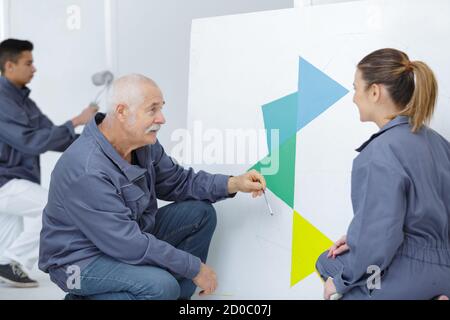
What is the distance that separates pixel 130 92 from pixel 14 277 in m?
1.39

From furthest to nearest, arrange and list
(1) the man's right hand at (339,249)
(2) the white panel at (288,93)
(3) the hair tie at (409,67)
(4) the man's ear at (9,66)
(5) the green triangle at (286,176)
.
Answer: (4) the man's ear at (9,66)
(5) the green triangle at (286,176)
(2) the white panel at (288,93)
(1) the man's right hand at (339,249)
(3) the hair tie at (409,67)

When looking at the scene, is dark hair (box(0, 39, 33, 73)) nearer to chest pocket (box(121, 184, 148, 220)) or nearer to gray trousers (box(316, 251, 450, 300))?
chest pocket (box(121, 184, 148, 220))

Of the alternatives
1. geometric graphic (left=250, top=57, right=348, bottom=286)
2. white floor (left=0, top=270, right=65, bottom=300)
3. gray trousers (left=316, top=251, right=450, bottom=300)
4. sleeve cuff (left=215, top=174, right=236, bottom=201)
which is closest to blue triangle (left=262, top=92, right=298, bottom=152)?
geometric graphic (left=250, top=57, right=348, bottom=286)

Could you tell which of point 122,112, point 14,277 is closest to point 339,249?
point 122,112

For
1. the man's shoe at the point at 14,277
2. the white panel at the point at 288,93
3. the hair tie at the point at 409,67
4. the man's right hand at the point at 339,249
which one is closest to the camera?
the hair tie at the point at 409,67

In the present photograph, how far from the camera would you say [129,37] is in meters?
3.74

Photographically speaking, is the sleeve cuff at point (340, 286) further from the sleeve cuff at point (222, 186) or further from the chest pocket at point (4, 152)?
the chest pocket at point (4, 152)

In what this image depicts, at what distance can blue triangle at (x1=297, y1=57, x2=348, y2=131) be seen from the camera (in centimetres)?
228

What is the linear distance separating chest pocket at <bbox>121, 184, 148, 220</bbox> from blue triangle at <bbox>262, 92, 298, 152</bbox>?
532mm

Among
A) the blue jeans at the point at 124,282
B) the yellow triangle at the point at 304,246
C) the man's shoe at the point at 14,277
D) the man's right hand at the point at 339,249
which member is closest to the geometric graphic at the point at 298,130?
the yellow triangle at the point at 304,246

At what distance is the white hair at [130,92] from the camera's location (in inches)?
80.7

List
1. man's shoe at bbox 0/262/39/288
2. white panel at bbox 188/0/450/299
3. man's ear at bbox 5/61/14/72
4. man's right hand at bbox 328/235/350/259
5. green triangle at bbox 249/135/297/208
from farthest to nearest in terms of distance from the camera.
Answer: man's ear at bbox 5/61/14/72, man's shoe at bbox 0/262/39/288, green triangle at bbox 249/135/297/208, white panel at bbox 188/0/450/299, man's right hand at bbox 328/235/350/259

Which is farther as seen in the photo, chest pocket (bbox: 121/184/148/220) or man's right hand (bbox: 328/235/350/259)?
chest pocket (bbox: 121/184/148/220)

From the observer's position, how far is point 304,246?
2.30 m
